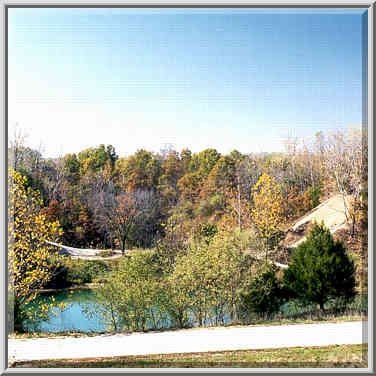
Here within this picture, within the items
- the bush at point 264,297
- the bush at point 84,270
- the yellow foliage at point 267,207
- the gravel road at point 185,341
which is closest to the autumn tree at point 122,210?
the bush at point 84,270

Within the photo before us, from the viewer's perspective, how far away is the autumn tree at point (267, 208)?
22.4 feet

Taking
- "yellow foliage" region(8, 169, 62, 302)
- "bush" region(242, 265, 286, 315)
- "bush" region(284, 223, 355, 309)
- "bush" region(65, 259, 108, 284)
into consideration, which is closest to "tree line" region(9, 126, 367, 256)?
"yellow foliage" region(8, 169, 62, 302)

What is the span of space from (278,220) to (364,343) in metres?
2.24

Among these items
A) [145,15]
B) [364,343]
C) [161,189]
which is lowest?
[364,343]

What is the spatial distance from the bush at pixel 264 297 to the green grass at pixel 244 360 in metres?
1.06

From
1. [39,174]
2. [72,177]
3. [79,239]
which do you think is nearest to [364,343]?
[79,239]

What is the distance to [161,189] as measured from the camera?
671 centimetres

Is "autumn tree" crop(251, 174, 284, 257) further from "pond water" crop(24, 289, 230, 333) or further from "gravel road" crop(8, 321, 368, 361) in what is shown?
"pond water" crop(24, 289, 230, 333)

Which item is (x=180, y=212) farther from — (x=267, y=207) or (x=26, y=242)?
(x=26, y=242)

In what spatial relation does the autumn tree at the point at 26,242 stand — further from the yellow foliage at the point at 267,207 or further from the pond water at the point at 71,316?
the yellow foliage at the point at 267,207

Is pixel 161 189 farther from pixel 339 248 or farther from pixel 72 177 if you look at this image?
pixel 339 248

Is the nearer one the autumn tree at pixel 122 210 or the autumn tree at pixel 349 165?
the autumn tree at pixel 349 165

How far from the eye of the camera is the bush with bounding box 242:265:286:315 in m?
6.97

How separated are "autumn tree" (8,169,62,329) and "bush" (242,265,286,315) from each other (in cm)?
330
